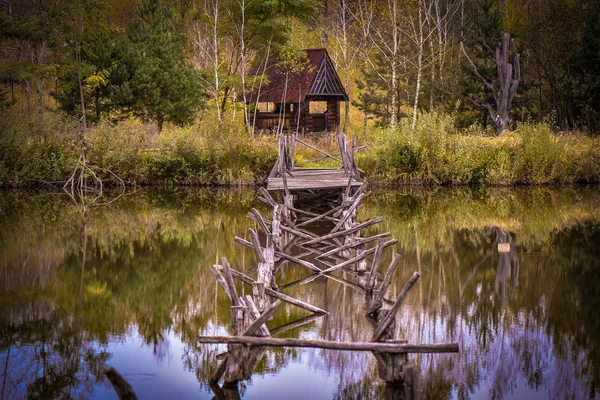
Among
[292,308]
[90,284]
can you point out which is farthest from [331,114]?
[292,308]

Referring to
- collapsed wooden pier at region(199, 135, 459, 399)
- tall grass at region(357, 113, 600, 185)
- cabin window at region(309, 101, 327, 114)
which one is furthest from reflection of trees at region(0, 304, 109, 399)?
cabin window at region(309, 101, 327, 114)

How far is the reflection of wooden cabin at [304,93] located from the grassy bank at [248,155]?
28.7 ft

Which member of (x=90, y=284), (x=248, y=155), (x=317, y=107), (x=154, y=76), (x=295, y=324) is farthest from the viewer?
(x=317, y=107)

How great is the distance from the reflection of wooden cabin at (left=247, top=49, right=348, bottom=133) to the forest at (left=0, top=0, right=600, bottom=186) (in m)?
1.06

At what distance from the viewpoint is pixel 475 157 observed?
28.7 metres

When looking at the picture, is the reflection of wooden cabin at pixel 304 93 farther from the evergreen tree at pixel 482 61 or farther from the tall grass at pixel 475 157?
the tall grass at pixel 475 157

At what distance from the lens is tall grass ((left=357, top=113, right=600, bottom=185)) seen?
91.8 ft

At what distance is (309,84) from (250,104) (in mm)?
3658

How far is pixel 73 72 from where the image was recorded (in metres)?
28.2

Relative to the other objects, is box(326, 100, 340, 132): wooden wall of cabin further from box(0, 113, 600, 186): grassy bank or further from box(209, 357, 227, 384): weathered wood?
box(209, 357, 227, 384): weathered wood

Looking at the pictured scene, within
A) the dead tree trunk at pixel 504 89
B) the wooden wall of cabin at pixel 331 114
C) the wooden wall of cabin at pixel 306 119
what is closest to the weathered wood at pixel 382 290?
the dead tree trunk at pixel 504 89

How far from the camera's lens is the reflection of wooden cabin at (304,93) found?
3788cm

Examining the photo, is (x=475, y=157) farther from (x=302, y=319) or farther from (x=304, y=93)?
(x=302, y=319)

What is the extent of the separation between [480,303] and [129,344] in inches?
216
